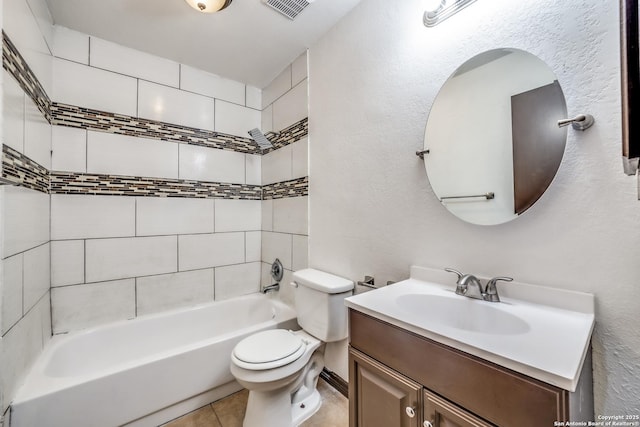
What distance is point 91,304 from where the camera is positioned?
5.93 ft

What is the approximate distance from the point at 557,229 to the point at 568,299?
0.74 ft

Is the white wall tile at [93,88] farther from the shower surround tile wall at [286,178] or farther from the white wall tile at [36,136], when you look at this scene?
the shower surround tile wall at [286,178]

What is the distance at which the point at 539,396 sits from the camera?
563mm

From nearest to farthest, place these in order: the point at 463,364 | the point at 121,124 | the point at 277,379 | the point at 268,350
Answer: the point at 463,364, the point at 277,379, the point at 268,350, the point at 121,124

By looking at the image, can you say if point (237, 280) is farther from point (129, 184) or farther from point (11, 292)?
point (11, 292)

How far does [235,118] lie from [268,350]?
1.98 meters

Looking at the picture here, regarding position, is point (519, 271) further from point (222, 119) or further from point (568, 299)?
point (222, 119)

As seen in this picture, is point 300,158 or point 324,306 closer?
point 324,306

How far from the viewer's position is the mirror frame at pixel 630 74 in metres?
0.51

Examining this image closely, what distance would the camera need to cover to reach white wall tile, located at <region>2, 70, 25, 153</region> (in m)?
1.02

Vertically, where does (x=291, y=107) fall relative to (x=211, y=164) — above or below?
above

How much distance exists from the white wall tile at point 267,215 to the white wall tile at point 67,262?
1.32 m

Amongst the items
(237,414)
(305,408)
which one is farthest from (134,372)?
(305,408)

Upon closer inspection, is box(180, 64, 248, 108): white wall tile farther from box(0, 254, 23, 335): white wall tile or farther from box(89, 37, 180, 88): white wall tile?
box(0, 254, 23, 335): white wall tile
